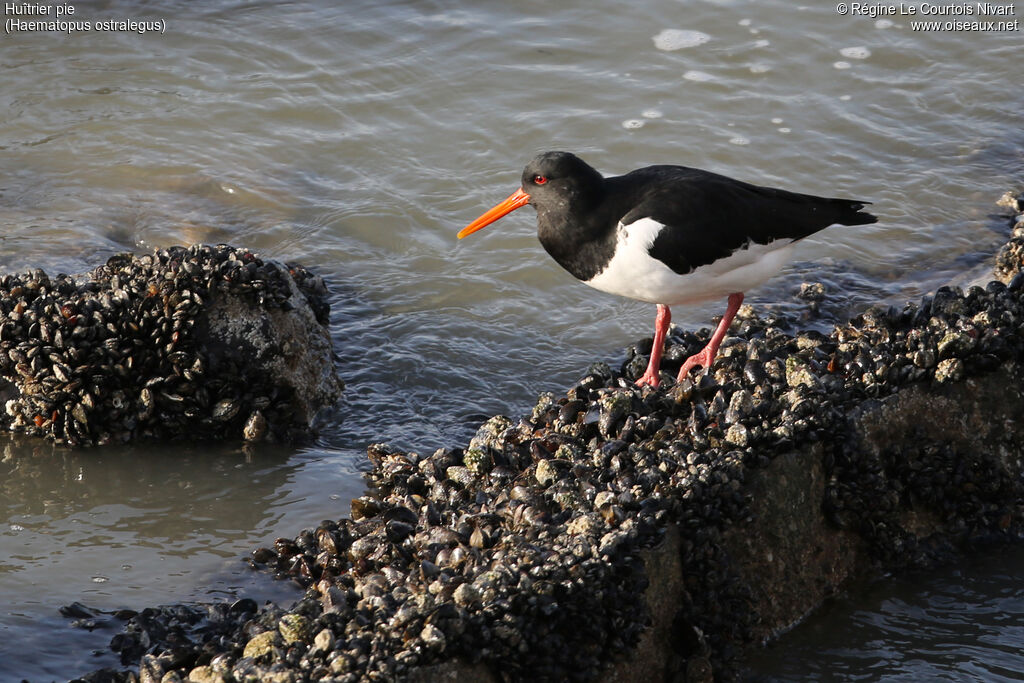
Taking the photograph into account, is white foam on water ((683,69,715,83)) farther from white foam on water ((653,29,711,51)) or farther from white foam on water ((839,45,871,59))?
white foam on water ((839,45,871,59))

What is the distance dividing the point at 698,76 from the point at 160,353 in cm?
600

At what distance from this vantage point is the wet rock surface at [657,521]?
3277 millimetres

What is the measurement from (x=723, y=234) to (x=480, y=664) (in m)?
2.75

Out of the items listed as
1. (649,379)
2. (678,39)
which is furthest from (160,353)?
(678,39)

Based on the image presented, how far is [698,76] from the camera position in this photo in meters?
9.44

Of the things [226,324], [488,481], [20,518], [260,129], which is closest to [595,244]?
[488,481]

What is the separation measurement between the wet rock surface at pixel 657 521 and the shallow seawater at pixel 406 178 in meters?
0.30

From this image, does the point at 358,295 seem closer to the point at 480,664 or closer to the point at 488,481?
the point at 488,481

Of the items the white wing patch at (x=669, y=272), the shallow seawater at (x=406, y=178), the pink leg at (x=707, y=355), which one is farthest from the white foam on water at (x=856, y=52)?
the pink leg at (x=707, y=355)

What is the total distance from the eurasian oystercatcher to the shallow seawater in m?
0.96

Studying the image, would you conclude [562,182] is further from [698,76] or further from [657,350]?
[698,76]

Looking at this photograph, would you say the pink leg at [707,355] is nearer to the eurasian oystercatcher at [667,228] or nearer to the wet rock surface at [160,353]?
the eurasian oystercatcher at [667,228]

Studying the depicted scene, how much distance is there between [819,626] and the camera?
156 inches

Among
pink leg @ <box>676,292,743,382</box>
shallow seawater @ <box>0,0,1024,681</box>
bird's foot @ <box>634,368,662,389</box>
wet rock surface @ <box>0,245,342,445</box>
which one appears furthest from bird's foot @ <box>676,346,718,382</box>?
wet rock surface @ <box>0,245,342,445</box>
